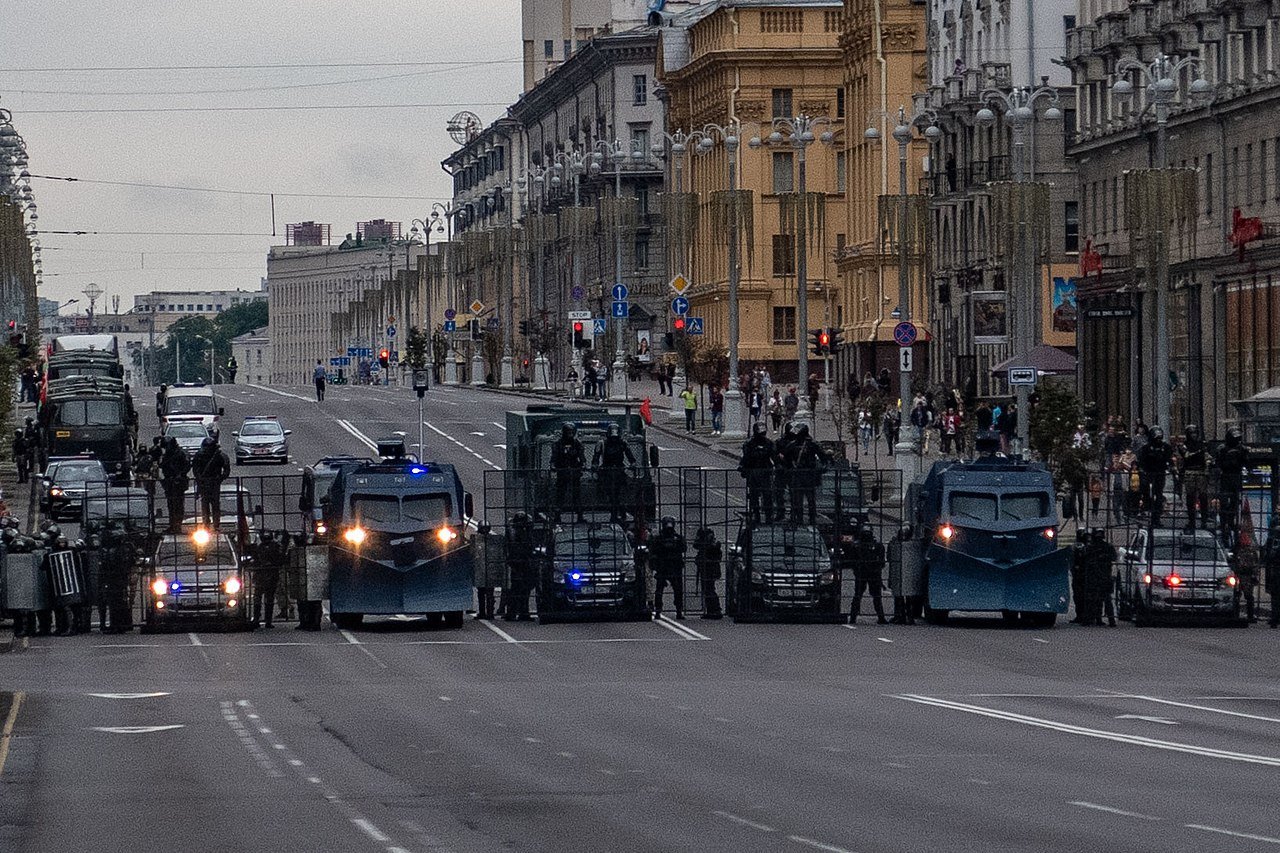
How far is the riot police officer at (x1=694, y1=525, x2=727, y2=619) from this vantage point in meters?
40.0

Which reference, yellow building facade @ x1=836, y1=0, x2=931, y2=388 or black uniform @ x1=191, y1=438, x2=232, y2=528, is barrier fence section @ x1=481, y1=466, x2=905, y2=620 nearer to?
black uniform @ x1=191, y1=438, x2=232, y2=528

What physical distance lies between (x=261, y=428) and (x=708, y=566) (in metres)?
39.5

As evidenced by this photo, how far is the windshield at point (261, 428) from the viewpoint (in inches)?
3073

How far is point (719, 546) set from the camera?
4050 centimetres

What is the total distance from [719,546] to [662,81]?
341ft

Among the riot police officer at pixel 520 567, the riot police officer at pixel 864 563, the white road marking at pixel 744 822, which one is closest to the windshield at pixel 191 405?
the riot police officer at pixel 520 567

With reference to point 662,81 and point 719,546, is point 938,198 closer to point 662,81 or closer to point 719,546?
point 662,81

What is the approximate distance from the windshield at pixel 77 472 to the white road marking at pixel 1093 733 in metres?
38.2

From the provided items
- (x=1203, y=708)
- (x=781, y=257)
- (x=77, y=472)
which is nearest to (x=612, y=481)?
(x=1203, y=708)

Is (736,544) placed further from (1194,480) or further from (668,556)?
(1194,480)

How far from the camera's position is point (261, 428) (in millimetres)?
78438

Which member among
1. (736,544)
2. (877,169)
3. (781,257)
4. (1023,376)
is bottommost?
(736,544)

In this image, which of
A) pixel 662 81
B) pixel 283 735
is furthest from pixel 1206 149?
pixel 662 81

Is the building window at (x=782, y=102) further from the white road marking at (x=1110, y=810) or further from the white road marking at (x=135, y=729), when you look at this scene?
the white road marking at (x=1110, y=810)
